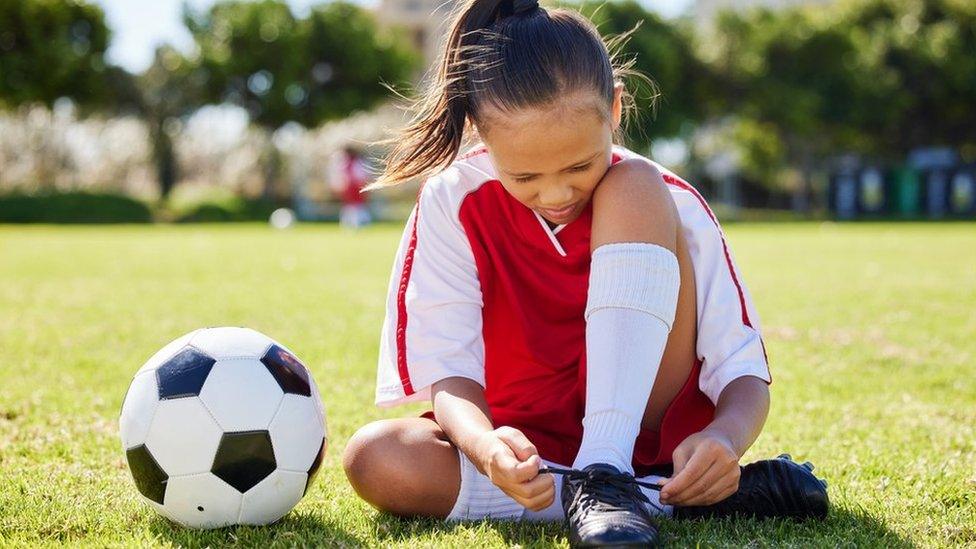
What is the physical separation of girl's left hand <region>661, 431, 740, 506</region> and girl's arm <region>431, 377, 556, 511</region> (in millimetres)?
275

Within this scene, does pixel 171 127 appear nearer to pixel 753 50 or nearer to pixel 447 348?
pixel 753 50

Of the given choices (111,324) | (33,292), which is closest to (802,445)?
(111,324)

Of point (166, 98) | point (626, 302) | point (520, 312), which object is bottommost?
point (520, 312)

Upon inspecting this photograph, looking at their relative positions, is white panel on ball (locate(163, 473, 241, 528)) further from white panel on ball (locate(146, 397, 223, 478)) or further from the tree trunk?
the tree trunk

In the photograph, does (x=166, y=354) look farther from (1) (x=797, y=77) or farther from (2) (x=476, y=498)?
(1) (x=797, y=77)

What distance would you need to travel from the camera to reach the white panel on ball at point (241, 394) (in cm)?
237

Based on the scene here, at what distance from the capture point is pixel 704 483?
218cm

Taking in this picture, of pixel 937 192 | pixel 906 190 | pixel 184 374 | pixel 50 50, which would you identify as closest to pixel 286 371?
pixel 184 374

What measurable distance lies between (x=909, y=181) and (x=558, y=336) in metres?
33.2

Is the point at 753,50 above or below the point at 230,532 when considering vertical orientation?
above

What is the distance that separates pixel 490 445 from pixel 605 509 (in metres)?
0.29

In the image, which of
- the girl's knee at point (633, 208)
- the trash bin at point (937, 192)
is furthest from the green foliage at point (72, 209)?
the girl's knee at point (633, 208)

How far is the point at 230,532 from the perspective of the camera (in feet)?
7.68

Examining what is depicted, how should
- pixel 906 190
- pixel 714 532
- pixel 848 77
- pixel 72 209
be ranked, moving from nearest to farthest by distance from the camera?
pixel 714 532 < pixel 72 209 < pixel 906 190 < pixel 848 77
